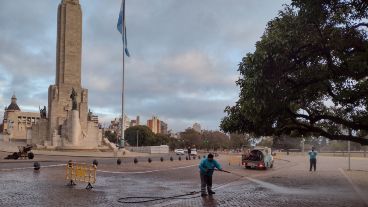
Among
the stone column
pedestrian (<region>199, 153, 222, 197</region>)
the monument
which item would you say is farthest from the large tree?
the monument

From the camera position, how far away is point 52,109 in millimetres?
73750

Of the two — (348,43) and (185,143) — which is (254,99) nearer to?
(348,43)

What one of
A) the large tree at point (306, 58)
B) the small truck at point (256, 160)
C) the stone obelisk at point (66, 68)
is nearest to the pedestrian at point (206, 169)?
the large tree at point (306, 58)

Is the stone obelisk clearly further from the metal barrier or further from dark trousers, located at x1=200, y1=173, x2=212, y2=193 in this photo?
dark trousers, located at x1=200, y1=173, x2=212, y2=193

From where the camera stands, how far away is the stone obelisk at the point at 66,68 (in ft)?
243

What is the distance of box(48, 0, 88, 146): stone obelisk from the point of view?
7400 cm

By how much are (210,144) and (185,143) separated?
9.49 meters

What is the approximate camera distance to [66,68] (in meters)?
74.0

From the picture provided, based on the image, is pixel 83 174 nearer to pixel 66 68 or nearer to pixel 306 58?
pixel 306 58

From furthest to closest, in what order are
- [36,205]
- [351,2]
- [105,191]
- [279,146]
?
1. [279,146]
2. [105,191]
3. [351,2]
4. [36,205]

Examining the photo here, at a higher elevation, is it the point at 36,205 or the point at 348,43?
the point at 348,43

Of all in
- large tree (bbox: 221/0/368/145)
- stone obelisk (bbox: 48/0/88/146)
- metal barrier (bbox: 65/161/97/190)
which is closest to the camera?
large tree (bbox: 221/0/368/145)

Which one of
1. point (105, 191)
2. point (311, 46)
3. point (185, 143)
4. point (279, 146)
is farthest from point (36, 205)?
point (185, 143)

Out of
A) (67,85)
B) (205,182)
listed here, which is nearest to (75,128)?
(67,85)
